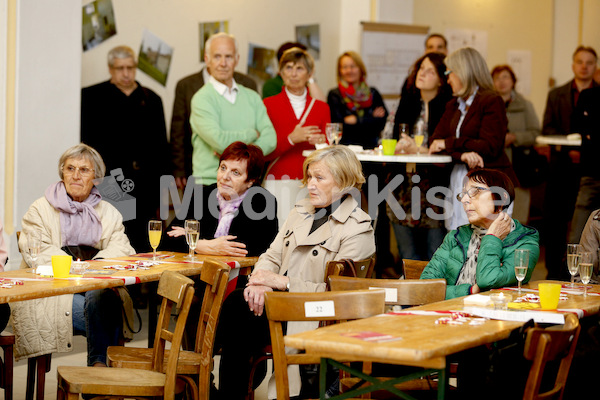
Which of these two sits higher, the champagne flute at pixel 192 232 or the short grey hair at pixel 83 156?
the short grey hair at pixel 83 156

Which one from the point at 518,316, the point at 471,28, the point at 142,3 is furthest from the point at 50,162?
the point at 471,28

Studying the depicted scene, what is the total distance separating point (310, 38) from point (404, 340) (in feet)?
21.1

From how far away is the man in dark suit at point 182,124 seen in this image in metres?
6.67

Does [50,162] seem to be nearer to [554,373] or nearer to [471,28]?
[554,373]

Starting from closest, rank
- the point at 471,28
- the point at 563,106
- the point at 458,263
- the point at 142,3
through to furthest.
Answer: the point at 458,263 → the point at 142,3 → the point at 563,106 → the point at 471,28

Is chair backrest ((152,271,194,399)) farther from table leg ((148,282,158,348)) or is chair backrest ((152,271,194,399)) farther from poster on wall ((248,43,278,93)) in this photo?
poster on wall ((248,43,278,93))

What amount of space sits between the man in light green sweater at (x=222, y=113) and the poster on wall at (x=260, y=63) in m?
2.24

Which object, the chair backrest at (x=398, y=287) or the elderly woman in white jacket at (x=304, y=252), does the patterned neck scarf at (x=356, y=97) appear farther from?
the chair backrest at (x=398, y=287)

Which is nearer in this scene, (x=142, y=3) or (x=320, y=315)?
(x=320, y=315)

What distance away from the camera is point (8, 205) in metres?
5.64

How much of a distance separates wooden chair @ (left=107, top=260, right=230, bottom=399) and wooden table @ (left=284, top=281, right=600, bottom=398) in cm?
80

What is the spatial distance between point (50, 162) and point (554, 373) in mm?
3861

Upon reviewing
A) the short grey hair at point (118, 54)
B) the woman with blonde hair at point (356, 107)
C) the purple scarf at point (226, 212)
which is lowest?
the purple scarf at point (226, 212)

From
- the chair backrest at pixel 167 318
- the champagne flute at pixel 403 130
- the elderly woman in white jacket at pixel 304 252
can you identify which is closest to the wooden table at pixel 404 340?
the chair backrest at pixel 167 318
